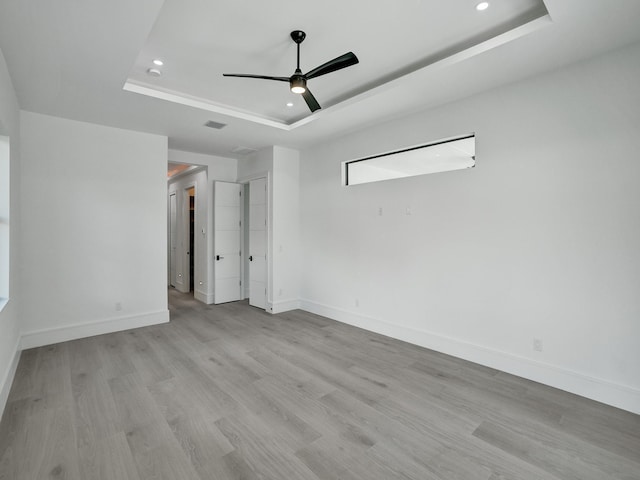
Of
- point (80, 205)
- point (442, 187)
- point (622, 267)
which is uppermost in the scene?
point (442, 187)

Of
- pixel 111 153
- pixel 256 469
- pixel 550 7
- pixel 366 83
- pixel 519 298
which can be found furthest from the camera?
pixel 111 153

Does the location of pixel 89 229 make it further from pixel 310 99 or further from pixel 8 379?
pixel 310 99

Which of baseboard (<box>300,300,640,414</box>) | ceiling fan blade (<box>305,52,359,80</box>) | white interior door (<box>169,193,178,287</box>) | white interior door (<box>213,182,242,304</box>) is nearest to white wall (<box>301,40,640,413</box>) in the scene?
baseboard (<box>300,300,640,414</box>)

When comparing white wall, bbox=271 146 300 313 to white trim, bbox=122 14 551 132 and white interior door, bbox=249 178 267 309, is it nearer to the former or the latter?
white interior door, bbox=249 178 267 309

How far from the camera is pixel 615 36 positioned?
2383 mm

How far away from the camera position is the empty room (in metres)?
2.13

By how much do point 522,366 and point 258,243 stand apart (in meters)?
4.33

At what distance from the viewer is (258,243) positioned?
5.81m

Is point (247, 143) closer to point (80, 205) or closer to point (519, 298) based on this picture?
point (80, 205)

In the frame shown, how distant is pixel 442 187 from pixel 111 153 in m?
4.47

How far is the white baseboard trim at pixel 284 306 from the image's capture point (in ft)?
17.7

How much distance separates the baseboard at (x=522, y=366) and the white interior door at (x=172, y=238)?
5.28 m

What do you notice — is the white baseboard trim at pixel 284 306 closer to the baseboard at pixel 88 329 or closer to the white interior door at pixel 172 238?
the baseboard at pixel 88 329

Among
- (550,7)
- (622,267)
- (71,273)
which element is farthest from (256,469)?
(71,273)
